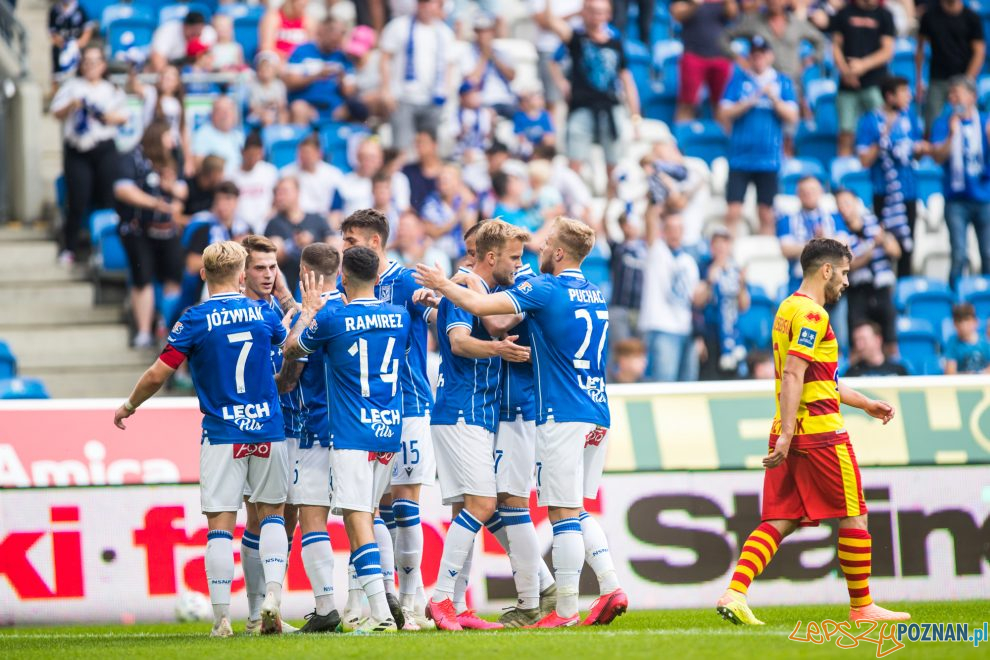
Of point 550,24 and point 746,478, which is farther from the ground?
point 550,24

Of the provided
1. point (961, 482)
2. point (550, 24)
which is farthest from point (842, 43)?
point (961, 482)

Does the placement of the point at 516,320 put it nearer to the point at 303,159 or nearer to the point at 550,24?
the point at 303,159

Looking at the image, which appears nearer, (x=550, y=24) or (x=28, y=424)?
(x=28, y=424)

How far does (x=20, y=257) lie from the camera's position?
1476 cm

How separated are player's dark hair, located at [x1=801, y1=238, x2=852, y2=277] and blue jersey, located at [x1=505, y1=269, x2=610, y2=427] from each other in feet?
4.06

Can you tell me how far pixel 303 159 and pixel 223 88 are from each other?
1.94m

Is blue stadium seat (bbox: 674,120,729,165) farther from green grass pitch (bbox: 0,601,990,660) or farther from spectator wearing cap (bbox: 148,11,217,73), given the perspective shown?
green grass pitch (bbox: 0,601,990,660)

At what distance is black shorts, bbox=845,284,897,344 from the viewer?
14281 mm

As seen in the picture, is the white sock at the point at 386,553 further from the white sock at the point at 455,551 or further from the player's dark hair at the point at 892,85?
the player's dark hair at the point at 892,85

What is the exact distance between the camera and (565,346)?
8.42 metres

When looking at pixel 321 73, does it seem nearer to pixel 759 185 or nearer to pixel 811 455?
pixel 759 185

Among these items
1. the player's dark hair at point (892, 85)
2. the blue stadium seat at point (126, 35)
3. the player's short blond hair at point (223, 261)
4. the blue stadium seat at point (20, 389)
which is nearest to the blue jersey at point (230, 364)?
the player's short blond hair at point (223, 261)

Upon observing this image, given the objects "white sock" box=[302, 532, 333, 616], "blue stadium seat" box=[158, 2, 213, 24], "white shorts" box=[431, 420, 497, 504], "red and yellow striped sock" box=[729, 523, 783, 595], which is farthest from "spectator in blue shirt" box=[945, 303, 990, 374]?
"blue stadium seat" box=[158, 2, 213, 24]

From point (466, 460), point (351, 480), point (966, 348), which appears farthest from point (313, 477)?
point (966, 348)
